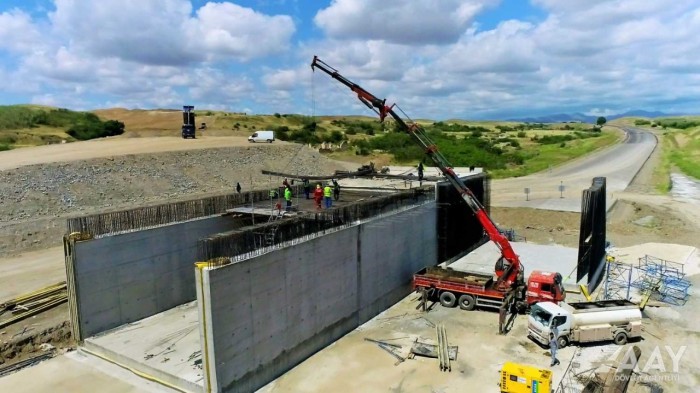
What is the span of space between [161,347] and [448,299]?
40.8 feet

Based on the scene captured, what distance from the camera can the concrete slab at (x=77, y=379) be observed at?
16078 millimetres

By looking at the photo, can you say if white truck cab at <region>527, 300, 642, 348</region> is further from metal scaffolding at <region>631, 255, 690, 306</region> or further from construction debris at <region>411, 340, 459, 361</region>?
metal scaffolding at <region>631, 255, 690, 306</region>

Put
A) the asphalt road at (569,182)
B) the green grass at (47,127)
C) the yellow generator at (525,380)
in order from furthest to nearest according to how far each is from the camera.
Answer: the green grass at (47,127) → the asphalt road at (569,182) → the yellow generator at (525,380)

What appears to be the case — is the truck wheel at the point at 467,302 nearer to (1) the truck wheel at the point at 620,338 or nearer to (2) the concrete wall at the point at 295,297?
(2) the concrete wall at the point at 295,297

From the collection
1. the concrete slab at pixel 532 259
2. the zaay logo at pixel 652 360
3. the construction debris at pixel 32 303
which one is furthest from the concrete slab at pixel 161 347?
the concrete slab at pixel 532 259

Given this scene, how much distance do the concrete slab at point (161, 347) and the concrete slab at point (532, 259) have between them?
15.6 metres

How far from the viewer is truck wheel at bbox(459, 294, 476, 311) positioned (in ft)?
73.8

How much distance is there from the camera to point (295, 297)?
17453mm

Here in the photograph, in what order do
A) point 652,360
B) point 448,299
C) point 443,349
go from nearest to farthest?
1. point 652,360
2. point 443,349
3. point 448,299

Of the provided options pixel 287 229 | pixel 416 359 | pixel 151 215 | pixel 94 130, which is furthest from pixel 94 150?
pixel 416 359

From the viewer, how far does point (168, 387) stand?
1603 cm

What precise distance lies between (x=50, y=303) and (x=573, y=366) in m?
22.4

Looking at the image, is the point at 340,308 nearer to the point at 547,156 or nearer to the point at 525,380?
the point at 525,380

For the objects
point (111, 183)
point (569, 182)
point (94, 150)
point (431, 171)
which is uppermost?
point (94, 150)
